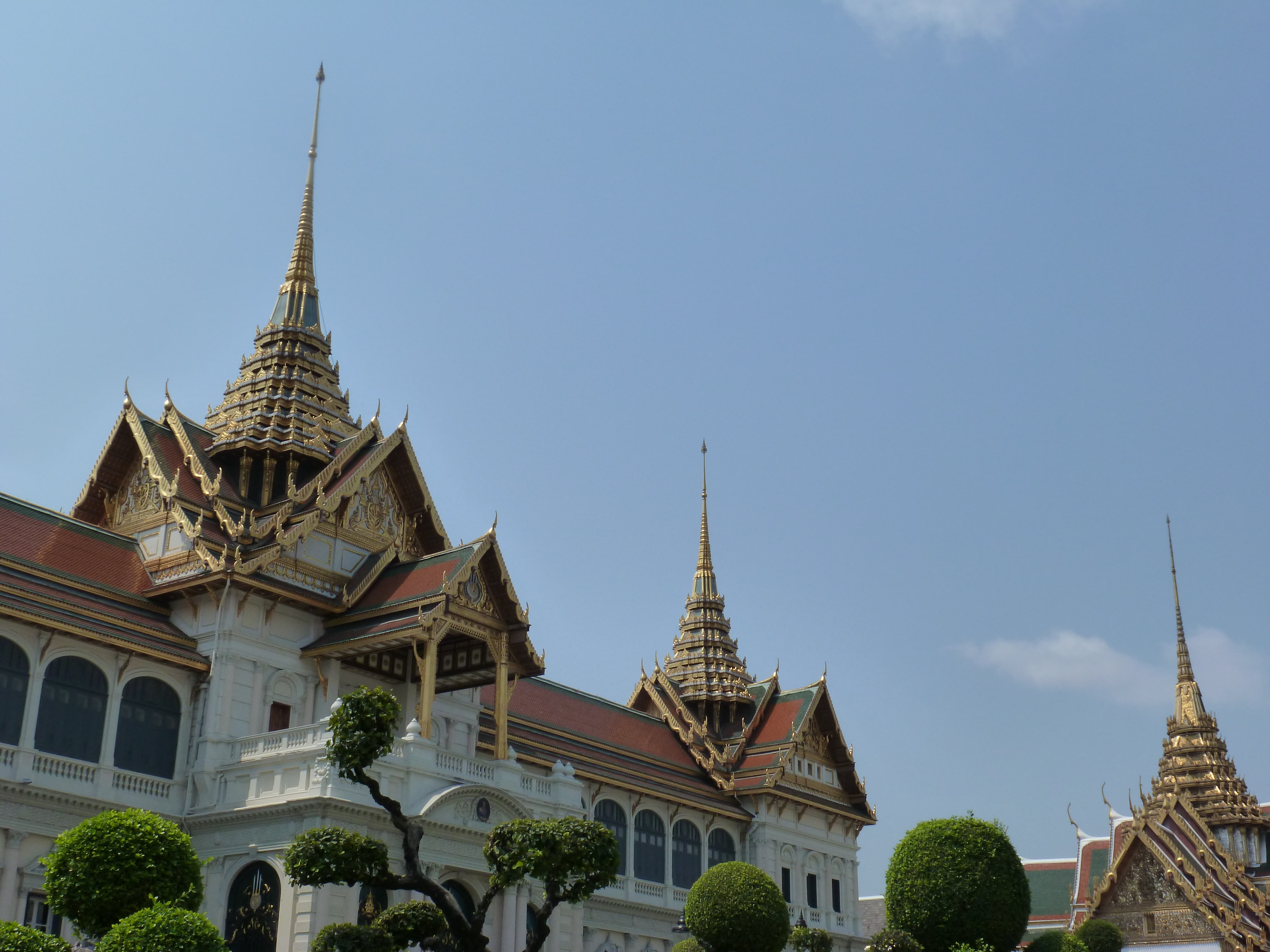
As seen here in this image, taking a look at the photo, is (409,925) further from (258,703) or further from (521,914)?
(258,703)

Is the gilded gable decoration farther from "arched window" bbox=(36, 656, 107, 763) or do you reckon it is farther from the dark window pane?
"arched window" bbox=(36, 656, 107, 763)

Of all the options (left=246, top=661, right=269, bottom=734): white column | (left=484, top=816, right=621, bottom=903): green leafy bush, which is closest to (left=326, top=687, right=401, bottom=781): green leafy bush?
(left=484, top=816, right=621, bottom=903): green leafy bush

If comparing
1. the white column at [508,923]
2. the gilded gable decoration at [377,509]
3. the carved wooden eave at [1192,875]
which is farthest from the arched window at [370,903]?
the carved wooden eave at [1192,875]

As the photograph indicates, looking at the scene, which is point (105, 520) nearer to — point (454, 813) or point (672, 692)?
point (454, 813)

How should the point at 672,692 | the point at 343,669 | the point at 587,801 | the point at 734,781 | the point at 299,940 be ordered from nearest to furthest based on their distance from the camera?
the point at 299,940 → the point at 343,669 → the point at 587,801 → the point at 734,781 → the point at 672,692

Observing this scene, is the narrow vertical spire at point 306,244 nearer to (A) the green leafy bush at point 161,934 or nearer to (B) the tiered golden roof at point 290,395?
(B) the tiered golden roof at point 290,395

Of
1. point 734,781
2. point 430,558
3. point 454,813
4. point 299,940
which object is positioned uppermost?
point 430,558

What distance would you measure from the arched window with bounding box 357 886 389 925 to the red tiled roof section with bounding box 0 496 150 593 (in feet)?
27.8

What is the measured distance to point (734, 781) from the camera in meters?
45.2

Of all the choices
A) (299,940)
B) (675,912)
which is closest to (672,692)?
(675,912)

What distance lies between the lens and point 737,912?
83.1 ft

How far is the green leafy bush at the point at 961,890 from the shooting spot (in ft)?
94.5

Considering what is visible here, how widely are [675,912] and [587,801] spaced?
A: 14.0 ft

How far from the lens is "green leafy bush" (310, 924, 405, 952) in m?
19.6
